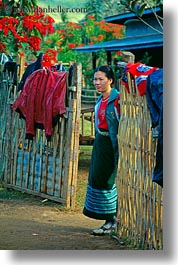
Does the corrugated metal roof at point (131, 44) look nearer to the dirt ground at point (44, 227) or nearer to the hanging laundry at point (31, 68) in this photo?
the hanging laundry at point (31, 68)

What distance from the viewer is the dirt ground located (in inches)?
213

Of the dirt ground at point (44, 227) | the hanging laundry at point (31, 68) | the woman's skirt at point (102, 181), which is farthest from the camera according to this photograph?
the hanging laundry at point (31, 68)

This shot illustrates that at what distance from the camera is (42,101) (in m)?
7.25

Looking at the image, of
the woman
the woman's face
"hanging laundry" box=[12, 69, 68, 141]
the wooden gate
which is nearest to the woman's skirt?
the woman

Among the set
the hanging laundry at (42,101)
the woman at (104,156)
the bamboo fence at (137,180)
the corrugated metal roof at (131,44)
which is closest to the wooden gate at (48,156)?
the hanging laundry at (42,101)

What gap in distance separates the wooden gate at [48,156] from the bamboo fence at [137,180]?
1306 millimetres

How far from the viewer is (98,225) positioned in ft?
20.6

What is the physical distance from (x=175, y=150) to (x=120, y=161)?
2.14 ft

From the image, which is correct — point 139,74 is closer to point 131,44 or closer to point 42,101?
point 42,101

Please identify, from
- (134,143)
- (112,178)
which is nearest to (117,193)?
(112,178)

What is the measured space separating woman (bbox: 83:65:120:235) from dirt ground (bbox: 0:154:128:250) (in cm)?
21

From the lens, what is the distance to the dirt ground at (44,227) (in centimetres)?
541

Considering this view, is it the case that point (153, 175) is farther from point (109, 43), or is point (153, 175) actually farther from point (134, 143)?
point (109, 43)

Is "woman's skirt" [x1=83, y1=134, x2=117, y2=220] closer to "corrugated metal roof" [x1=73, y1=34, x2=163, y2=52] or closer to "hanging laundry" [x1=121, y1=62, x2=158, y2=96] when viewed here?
"hanging laundry" [x1=121, y1=62, x2=158, y2=96]
